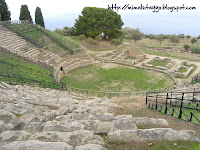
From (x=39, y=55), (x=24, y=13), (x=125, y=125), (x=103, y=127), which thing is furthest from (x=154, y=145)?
(x=24, y=13)

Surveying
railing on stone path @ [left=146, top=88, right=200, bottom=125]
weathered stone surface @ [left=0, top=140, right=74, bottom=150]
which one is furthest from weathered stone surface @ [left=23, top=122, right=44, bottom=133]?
railing on stone path @ [left=146, top=88, right=200, bottom=125]

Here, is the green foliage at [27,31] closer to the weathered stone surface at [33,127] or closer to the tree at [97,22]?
the tree at [97,22]

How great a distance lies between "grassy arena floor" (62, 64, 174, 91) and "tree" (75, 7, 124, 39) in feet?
58.0

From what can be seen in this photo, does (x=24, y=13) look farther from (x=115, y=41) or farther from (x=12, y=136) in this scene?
(x=12, y=136)

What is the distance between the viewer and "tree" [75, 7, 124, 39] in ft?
140

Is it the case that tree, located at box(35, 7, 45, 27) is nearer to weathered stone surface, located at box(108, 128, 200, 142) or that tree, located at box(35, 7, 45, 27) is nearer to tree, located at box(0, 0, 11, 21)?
tree, located at box(0, 0, 11, 21)

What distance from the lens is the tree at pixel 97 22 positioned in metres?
42.7

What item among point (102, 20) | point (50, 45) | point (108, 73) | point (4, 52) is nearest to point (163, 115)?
point (108, 73)

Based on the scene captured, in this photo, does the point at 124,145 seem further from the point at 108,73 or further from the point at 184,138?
the point at 108,73

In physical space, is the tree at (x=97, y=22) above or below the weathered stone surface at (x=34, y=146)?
above

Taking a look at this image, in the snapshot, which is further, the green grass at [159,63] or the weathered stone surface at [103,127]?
the green grass at [159,63]

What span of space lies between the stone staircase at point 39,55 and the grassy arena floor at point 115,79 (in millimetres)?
→ 1764

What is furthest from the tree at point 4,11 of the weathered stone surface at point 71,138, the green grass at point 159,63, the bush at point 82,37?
the weathered stone surface at point 71,138

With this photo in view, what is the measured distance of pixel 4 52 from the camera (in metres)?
22.5
